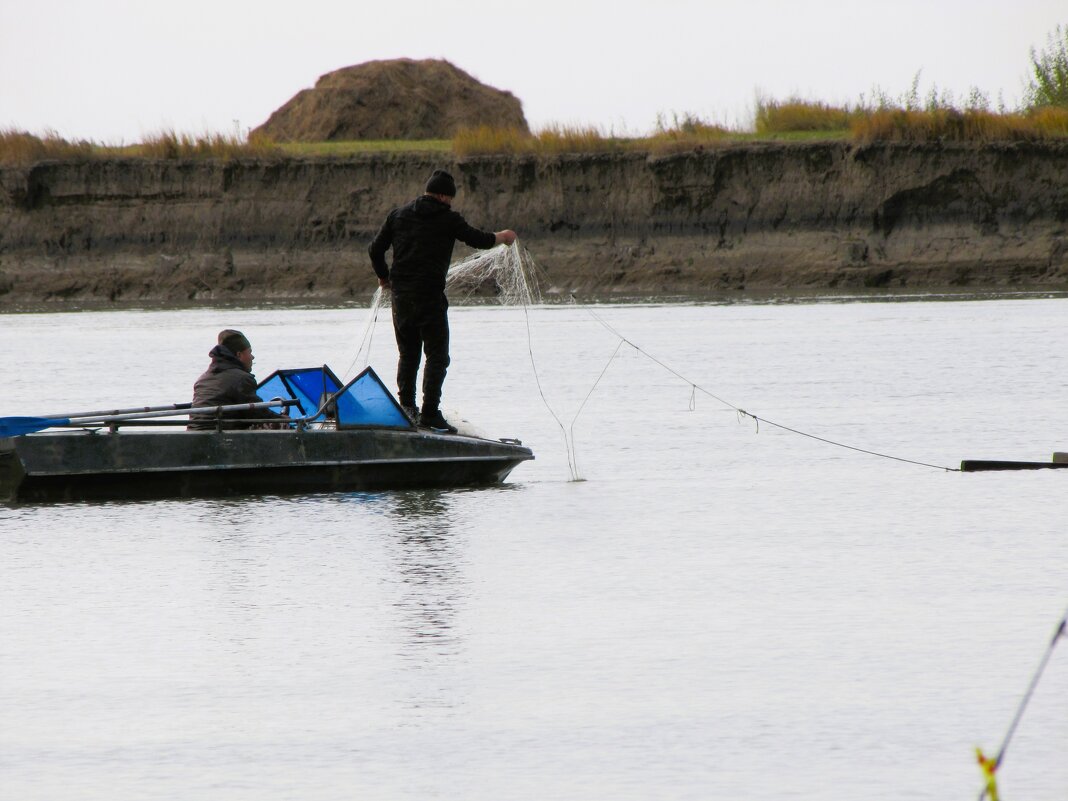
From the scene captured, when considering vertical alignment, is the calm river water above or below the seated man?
below

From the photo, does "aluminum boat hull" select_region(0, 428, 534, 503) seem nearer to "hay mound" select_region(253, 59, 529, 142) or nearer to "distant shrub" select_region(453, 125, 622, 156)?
"distant shrub" select_region(453, 125, 622, 156)

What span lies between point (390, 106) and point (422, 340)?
48.0 meters

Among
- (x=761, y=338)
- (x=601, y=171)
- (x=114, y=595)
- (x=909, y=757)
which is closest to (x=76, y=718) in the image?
(x=114, y=595)

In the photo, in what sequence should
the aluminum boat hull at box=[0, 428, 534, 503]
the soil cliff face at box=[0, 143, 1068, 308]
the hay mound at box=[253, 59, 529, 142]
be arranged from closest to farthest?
the aluminum boat hull at box=[0, 428, 534, 503]
the soil cliff face at box=[0, 143, 1068, 308]
the hay mound at box=[253, 59, 529, 142]

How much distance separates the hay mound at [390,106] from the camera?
58.7 m

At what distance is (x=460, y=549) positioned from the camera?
927cm

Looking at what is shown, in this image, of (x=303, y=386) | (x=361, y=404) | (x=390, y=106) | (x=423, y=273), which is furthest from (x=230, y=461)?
(x=390, y=106)

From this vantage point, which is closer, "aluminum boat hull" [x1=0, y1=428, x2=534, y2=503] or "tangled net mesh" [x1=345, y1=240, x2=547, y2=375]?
"aluminum boat hull" [x1=0, y1=428, x2=534, y2=503]

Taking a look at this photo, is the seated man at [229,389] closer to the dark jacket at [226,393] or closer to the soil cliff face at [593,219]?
the dark jacket at [226,393]

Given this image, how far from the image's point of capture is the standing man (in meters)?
12.1

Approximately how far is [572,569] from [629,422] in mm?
7261

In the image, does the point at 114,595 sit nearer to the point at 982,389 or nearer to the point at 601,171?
the point at 982,389

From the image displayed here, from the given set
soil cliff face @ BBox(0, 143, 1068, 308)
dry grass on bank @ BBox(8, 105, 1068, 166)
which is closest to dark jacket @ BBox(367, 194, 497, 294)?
soil cliff face @ BBox(0, 143, 1068, 308)

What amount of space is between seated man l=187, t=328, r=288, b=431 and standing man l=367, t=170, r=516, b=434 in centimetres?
102
